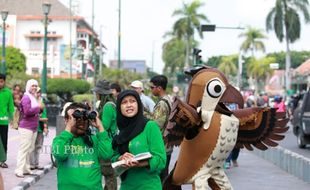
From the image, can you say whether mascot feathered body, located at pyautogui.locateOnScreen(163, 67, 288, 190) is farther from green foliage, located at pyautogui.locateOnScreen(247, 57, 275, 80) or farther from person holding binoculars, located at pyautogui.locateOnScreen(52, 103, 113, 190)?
green foliage, located at pyautogui.locateOnScreen(247, 57, 275, 80)

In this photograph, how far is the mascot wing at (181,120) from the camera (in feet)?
22.6

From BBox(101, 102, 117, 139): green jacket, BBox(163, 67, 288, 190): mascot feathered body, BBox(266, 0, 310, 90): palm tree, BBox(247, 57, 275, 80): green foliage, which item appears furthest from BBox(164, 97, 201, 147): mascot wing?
BBox(247, 57, 275, 80): green foliage

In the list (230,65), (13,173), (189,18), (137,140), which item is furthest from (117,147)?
(230,65)

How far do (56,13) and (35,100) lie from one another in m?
74.3


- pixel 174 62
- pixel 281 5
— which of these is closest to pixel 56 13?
pixel 174 62

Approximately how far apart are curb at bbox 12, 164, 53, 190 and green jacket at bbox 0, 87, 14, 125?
3.61 feet

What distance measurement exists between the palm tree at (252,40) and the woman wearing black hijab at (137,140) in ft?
260

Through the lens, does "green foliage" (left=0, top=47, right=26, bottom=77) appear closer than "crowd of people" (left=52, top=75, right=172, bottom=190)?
No

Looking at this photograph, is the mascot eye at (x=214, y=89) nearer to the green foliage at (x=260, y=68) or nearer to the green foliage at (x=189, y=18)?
the green foliage at (x=189, y=18)

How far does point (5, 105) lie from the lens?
12.5 m

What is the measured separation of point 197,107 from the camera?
23.6 ft

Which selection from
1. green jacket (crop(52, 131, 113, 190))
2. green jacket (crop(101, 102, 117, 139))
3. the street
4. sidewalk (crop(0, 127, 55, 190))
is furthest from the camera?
the street

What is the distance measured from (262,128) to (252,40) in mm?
78902

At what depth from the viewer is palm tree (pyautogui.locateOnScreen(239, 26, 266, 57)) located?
84.7 meters
